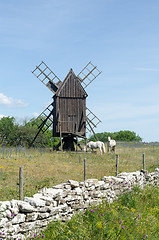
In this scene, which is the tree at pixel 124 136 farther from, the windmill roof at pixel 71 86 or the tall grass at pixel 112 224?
the tall grass at pixel 112 224

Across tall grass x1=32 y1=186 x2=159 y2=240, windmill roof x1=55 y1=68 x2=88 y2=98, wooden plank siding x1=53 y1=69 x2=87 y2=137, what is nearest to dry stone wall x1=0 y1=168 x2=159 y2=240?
tall grass x1=32 y1=186 x2=159 y2=240

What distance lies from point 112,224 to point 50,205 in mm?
1973

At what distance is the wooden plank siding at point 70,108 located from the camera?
30.7 m

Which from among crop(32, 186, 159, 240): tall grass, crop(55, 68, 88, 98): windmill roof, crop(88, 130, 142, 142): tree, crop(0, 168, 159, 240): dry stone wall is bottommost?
crop(32, 186, 159, 240): tall grass

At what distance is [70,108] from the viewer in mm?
30953

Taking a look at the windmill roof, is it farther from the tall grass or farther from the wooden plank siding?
the tall grass

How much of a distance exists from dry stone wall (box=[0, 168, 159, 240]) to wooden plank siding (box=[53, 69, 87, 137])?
1924 centimetres

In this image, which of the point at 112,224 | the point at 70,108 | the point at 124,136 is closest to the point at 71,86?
the point at 70,108

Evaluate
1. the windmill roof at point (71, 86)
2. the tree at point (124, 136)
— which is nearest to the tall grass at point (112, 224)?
the windmill roof at point (71, 86)

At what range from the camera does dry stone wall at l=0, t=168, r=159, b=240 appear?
688cm

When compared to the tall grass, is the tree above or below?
above

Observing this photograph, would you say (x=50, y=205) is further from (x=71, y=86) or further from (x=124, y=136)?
(x=124, y=136)

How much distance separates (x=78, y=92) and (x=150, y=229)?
76.6 feet

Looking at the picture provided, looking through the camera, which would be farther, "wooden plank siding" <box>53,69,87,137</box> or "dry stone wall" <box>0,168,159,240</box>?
"wooden plank siding" <box>53,69,87,137</box>
